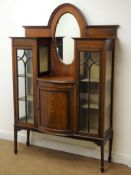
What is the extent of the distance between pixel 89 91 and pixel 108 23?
77cm

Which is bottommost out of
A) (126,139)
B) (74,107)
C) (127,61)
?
(126,139)

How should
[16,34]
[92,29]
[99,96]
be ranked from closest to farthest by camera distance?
[99,96] → [92,29] → [16,34]

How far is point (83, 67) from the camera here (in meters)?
2.91

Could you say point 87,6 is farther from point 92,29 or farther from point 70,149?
point 70,149

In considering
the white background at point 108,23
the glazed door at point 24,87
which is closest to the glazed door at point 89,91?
the white background at point 108,23

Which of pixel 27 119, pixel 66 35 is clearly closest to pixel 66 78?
pixel 66 35

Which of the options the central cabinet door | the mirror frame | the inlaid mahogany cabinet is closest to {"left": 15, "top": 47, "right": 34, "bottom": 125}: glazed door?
the inlaid mahogany cabinet

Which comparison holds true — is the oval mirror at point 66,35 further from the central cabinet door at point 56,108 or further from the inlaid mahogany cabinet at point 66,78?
the central cabinet door at point 56,108

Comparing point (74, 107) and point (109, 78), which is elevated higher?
point (109, 78)

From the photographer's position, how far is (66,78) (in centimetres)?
310

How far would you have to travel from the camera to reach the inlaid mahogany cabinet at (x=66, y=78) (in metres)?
2.86

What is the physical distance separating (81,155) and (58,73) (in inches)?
40.9

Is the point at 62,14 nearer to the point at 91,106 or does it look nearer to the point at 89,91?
the point at 89,91

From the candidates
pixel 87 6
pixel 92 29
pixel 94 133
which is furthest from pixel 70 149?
pixel 87 6
